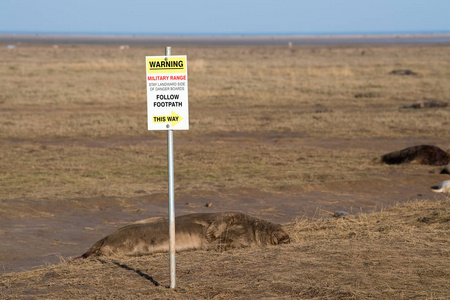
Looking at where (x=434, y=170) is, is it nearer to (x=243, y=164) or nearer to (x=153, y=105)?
(x=243, y=164)

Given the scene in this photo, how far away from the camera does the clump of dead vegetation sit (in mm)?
5785

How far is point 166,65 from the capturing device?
571cm

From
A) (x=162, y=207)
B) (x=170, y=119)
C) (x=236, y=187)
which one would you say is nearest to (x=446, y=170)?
(x=236, y=187)

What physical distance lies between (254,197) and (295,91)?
18022 millimetres

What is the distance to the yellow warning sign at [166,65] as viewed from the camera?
568 cm

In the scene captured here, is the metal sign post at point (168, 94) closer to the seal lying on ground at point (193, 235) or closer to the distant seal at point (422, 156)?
the seal lying on ground at point (193, 235)

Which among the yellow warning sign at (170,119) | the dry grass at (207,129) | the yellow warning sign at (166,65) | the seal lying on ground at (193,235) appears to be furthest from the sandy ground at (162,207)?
the yellow warning sign at (166,65)

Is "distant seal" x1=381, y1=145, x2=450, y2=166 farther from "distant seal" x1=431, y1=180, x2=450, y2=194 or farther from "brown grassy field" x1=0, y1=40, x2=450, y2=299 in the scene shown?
"distant seal" x1=431, y1=180, x2=450, y2=194

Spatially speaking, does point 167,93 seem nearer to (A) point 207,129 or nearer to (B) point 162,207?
(B) point 162,207

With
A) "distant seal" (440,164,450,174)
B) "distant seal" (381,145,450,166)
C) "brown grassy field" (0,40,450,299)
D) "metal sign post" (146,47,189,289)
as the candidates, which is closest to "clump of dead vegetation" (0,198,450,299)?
"brown grassy field" (0,40,450,299)

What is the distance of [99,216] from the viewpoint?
34.7 feet

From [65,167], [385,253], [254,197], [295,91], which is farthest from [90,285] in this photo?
[295,91]

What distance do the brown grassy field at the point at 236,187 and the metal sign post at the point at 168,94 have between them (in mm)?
1525

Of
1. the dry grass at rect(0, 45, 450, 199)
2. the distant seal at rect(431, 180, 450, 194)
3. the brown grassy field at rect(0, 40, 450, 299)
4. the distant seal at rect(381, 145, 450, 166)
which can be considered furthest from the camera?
the distant seal at rect(381, 145, 450, 166)
